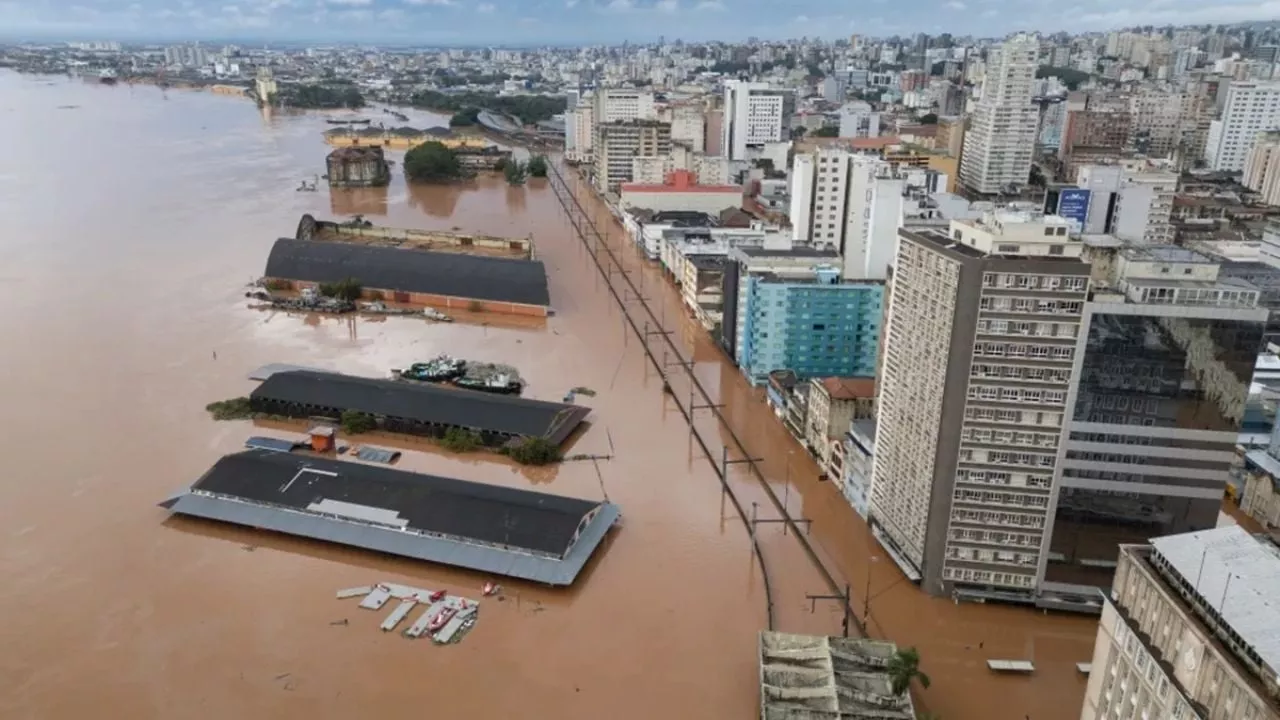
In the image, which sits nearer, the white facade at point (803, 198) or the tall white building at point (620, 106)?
the white facade at point (803, 198)

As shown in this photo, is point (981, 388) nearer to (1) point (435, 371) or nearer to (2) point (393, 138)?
(1) point (435, 371)

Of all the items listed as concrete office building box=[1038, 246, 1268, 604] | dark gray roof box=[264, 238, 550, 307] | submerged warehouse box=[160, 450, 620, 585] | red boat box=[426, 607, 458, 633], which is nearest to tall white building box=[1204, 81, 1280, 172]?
dark gray roof box=[264, 238, 550, 307]

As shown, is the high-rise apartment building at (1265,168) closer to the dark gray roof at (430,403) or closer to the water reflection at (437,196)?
the dark gray roof at (430,403)

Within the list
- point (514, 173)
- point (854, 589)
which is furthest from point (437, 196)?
point (854, 589)

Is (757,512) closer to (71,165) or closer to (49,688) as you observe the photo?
(49,688)

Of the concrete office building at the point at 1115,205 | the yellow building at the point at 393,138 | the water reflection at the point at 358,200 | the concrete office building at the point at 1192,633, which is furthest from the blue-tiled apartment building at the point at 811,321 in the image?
the yellow building at the point at 393,138

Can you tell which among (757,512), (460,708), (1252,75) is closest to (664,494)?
(757,512)
